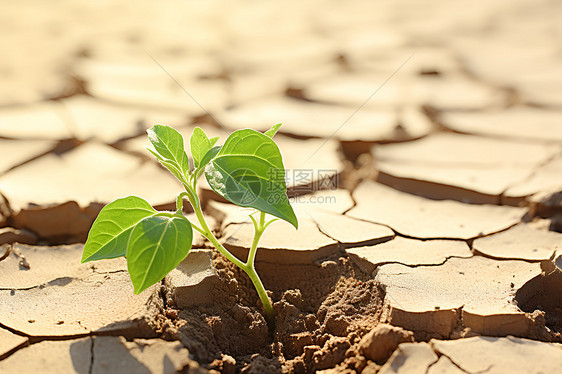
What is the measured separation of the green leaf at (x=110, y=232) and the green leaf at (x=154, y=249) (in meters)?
0.08

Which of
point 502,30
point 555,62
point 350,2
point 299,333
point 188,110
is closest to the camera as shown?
point 299,333

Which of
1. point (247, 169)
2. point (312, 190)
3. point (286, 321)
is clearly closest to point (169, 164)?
point (247, 169)

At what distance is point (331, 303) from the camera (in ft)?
5.65

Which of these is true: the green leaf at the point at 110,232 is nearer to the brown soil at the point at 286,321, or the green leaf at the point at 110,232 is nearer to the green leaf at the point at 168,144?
the green leaf at the point at 168,144

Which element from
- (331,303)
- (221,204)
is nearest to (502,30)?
(221,204)

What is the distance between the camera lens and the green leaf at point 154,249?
1312mm

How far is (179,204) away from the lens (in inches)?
58.4

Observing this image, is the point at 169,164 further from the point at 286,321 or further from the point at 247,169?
the point at 286,321

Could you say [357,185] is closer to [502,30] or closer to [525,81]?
[525,81]

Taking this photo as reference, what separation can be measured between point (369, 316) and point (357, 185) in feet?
2.90

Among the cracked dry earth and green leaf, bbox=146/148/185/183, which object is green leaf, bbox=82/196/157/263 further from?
the cracked dry earth

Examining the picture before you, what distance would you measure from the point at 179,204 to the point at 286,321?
46 cm

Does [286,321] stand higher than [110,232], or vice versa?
[110,232]

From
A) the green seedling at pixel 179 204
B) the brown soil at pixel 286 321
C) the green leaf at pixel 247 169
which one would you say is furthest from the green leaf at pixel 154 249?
the brown soil at pixel 286 321
